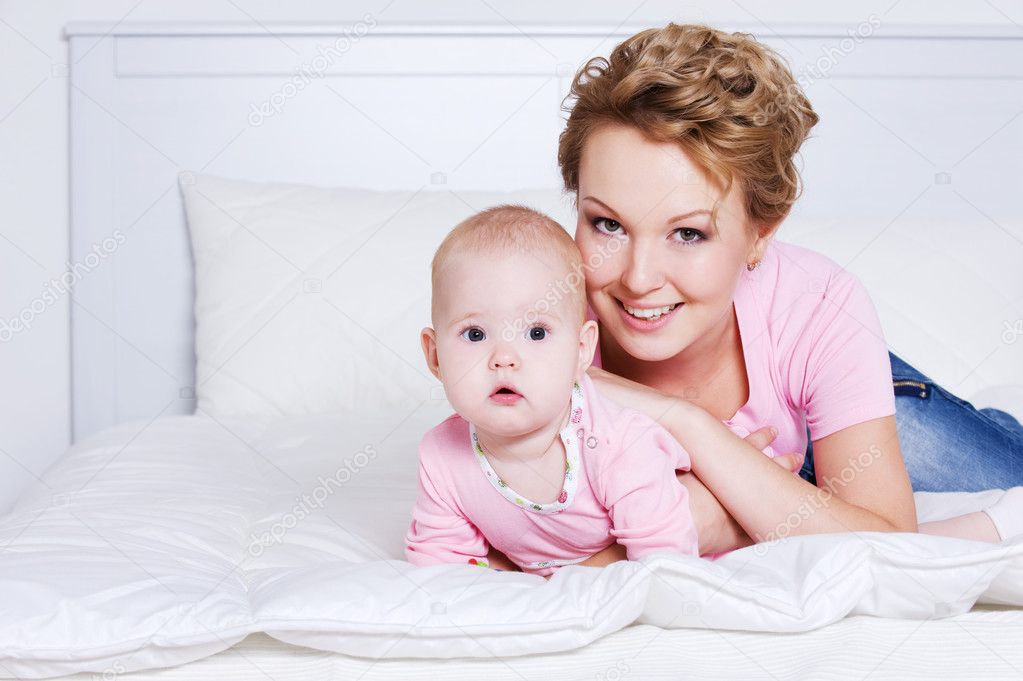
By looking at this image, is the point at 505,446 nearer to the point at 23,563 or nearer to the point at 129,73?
the point at 23,563

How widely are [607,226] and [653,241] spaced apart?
0.08 metres

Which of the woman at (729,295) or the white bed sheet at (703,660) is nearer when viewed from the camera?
the white bed sheet at (703,660)

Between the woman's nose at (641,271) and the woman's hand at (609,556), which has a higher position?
the woman's nose at (641,271)

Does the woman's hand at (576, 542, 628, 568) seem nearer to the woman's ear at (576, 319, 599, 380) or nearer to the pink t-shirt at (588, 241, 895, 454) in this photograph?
the woman's ear at (576, 319, 599, 380)

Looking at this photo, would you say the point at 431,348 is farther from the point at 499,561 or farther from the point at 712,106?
the point at 712,106

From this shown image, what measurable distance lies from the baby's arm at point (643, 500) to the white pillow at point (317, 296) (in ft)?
3.75

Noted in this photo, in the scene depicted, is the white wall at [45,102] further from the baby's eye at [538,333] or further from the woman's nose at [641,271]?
the baby's eye at [538,333]

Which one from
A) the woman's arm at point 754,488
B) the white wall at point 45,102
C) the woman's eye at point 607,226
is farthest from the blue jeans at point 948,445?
the white wall at point 45,102

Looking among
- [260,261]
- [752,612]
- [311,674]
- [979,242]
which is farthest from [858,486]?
[260,261]

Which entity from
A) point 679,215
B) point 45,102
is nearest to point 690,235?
point 679,215

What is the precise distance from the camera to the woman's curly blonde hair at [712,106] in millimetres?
1254

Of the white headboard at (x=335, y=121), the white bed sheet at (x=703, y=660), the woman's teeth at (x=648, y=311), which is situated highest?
the white headboard at (x=335, y=121)

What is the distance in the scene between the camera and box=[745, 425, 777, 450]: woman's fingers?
137cm

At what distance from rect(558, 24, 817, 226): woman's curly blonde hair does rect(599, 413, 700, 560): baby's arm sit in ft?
1.19
